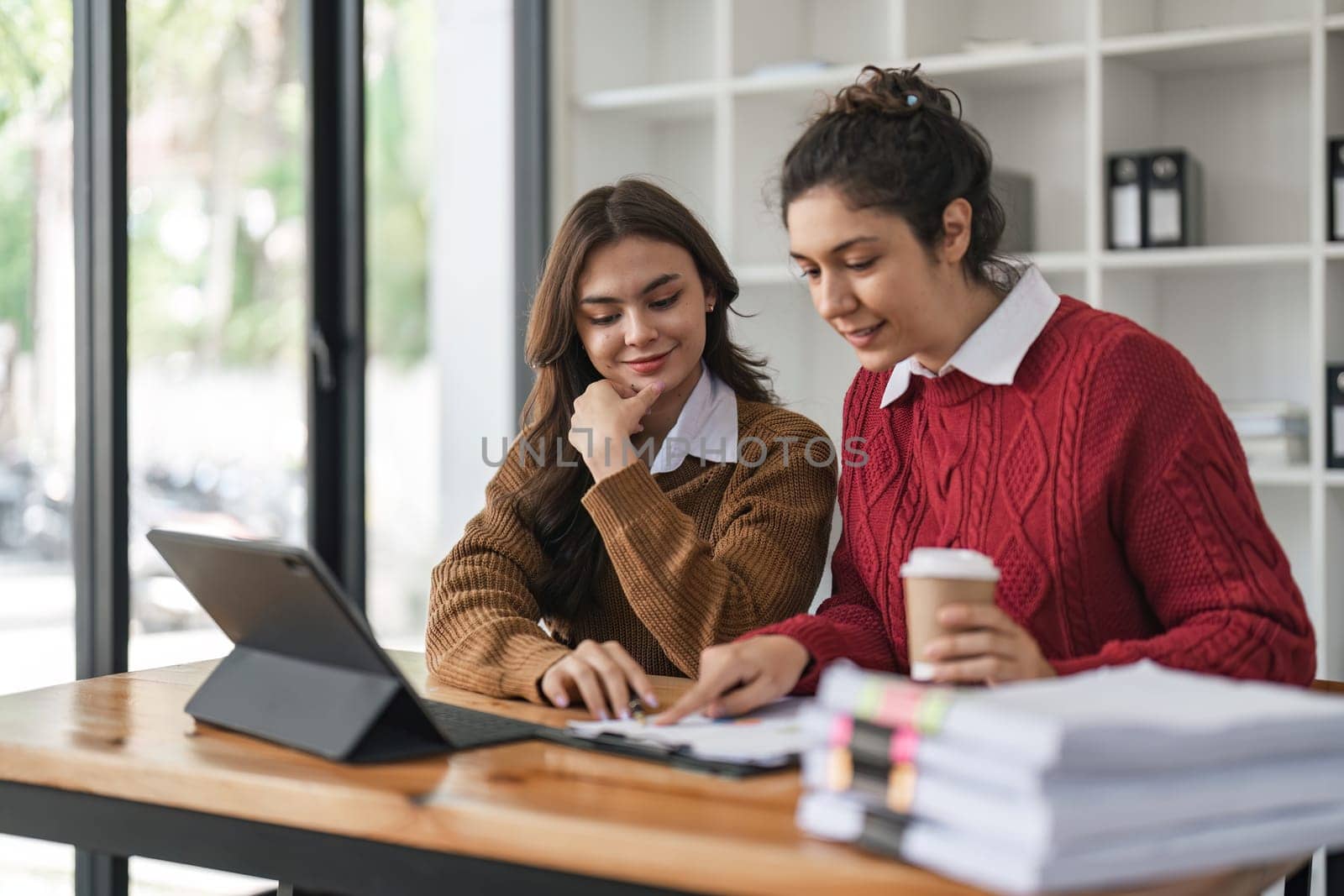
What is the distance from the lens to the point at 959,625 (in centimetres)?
123

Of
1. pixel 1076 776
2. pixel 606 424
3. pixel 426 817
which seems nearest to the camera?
pixel 1076 776

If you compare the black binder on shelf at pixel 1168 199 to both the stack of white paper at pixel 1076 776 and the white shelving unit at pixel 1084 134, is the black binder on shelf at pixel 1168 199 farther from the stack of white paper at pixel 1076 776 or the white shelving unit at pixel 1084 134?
the stack of white paper at pixel 1076 776

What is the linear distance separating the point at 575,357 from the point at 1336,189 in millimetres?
1797

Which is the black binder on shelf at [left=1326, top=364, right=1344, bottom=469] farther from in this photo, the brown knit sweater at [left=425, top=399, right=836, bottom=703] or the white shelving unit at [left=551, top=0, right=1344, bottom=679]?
the brown knit sweater at [left=425, top=399, right=836, bottom=703]

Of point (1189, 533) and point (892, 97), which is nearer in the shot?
point (1189, 533)

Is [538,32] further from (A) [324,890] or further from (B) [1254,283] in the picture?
(A) [324,890]

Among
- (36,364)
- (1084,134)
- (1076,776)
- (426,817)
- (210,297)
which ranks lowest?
(426,817)

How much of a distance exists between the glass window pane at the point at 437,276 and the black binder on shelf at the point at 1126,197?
5.34 feet

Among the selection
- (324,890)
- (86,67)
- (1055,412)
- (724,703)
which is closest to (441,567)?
(724,703)

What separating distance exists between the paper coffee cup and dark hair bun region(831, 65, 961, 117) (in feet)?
1.75

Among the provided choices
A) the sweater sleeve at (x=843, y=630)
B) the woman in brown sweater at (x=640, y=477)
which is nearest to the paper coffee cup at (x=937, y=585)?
the sweater sleeve at (x=843, y=630)

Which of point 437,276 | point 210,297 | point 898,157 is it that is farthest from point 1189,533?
point 437,276

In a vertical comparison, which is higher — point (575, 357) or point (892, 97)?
point (892, 97)

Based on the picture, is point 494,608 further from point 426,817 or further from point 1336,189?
point 1336,189
